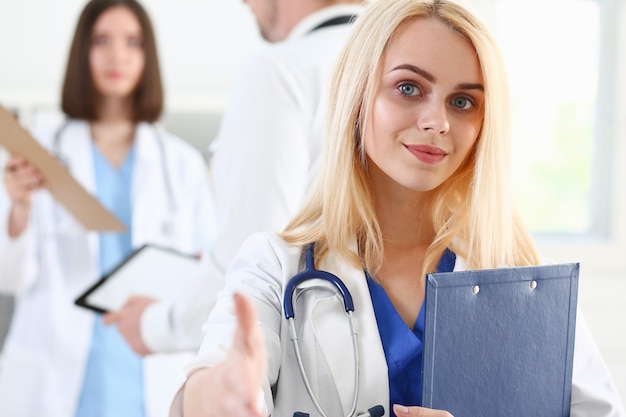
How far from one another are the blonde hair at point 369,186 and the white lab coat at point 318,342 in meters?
0.05

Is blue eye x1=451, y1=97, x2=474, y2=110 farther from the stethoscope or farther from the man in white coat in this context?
the stethoscope

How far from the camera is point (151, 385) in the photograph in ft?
8.12

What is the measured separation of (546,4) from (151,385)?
79.8 inches

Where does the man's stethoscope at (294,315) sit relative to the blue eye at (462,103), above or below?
below

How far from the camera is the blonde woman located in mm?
906

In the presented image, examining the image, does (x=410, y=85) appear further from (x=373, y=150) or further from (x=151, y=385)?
(x=151, y=385)

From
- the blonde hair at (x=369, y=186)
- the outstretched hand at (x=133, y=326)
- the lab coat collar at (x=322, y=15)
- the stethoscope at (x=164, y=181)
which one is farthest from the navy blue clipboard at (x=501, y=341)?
the stethoscope at (x=164, y=181)

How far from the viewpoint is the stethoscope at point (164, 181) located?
2.58 meters

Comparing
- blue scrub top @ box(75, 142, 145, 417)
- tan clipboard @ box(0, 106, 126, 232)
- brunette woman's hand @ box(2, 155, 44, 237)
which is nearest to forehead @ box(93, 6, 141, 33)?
blue scrub top @ box(75, 142, 145, 417)

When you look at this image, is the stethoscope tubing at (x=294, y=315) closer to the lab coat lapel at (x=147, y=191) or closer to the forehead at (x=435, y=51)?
the forehead at (x=435, y=51)

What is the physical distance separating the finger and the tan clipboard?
104 cm

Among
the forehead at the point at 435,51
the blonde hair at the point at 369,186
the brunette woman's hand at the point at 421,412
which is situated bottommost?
the brunette woman's hand at the point at 421,412

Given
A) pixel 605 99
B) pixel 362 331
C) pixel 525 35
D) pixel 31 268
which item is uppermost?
pixel 525 35

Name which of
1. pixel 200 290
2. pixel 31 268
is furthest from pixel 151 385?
pixel 200 290
